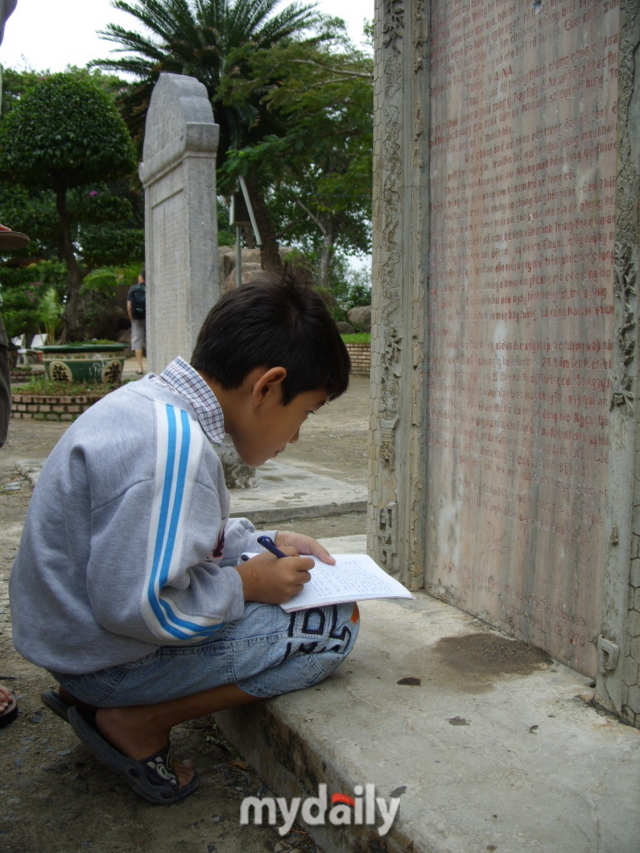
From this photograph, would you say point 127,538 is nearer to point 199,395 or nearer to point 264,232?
point 199,395

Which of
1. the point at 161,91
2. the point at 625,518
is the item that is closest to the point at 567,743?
the point at 625,518

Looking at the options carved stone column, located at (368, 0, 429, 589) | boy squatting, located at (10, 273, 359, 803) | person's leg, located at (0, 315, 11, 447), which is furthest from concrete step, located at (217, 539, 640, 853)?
person's leg, located at (0, 315, 11, 447)

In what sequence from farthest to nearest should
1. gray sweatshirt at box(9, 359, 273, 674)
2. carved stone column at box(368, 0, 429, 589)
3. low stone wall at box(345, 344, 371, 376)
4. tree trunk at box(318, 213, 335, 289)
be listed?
1. tree trunk at box(318, 213, 335, 289)
2. low stone wall at box(345, 344, 371, 376)
3. carved stone column at box(368, 0, 429, 589)
4. gray sweatshirt at box(9, 359, 273, 674)

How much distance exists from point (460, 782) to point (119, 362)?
9.46m

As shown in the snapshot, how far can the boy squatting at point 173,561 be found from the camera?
158 centimetres

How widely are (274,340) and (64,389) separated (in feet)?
27.6

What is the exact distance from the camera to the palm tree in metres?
19.7

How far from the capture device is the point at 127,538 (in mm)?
1560

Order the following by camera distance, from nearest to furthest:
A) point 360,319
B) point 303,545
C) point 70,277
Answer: point 303,545, point 70,277, point 360,319

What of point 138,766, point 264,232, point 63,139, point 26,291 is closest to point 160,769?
point 138,766

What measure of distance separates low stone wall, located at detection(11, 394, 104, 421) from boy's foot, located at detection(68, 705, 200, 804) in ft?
25.7

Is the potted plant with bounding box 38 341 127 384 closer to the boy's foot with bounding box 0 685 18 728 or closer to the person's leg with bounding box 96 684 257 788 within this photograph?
the boy's foot with bounding box 0 685 18 728

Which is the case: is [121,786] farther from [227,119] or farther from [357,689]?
[227,119]

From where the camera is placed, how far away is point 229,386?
72.9 inches
